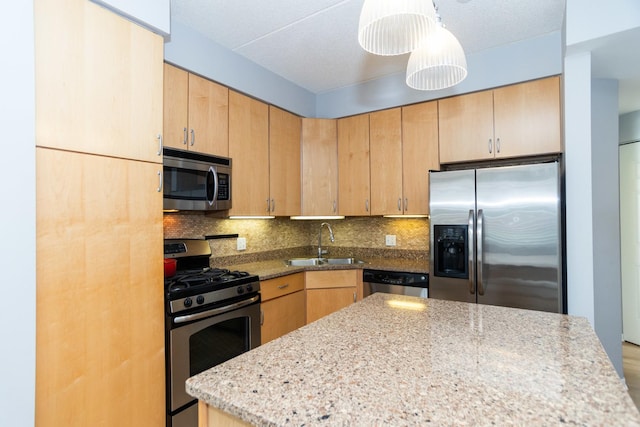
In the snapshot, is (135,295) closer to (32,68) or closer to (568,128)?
(32,68)

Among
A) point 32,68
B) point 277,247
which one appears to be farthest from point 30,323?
point 277,247

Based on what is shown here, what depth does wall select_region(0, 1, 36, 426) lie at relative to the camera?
1.22 metres

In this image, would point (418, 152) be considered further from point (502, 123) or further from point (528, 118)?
point (528, 118)

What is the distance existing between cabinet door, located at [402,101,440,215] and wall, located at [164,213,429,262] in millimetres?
373

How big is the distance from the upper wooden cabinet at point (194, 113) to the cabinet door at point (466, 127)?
181 centimetres

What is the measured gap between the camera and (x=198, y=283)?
6.77ft

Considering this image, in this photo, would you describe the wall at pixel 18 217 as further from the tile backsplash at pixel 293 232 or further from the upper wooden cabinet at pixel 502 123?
the upper wooden cabinet at pixel 502 123

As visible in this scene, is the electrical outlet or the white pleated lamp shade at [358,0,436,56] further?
the electrical outlet

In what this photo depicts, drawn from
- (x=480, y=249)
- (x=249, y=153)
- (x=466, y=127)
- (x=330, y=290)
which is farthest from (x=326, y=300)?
(x=466, y=127)

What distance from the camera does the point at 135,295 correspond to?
5.59 ft

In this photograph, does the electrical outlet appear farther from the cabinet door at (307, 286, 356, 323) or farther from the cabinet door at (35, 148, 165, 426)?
the cabinet door at (35, 148, 165, 426)

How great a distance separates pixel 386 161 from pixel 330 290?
50.9 inches

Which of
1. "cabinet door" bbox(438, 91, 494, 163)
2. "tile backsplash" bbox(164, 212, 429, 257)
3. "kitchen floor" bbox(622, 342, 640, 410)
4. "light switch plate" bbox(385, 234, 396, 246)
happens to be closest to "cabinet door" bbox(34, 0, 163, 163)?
"tile backsplash" bbox(164, 212, 429, 257)

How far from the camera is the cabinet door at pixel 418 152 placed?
2.91 m
